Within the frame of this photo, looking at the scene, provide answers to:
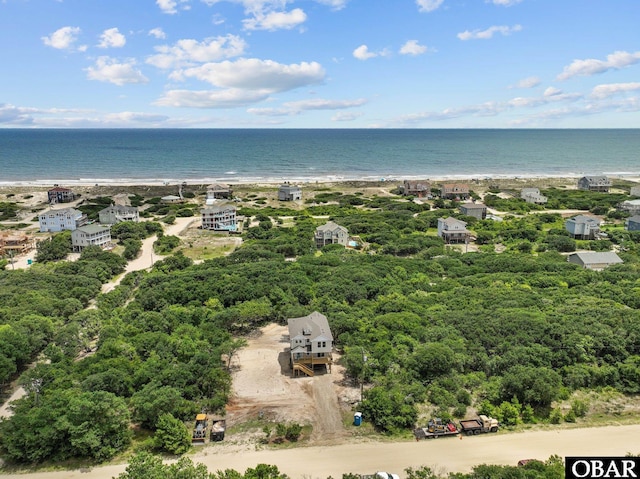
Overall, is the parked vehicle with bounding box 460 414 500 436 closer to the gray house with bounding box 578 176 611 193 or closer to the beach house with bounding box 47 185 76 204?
the beach house with bounding box 47 185 76 204

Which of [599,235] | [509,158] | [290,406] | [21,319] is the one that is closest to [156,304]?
[21,319]

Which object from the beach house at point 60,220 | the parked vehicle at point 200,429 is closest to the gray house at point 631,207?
the parked vehicle at point 200,429

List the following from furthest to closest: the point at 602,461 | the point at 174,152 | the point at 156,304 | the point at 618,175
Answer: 1. the point at 174,152
2. the point at 618,175
3. the point at 156,304
4. the point at 602,461

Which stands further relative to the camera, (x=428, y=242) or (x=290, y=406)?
(x=428, y=242)

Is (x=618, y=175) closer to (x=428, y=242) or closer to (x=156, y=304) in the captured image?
(x=428, y=242)

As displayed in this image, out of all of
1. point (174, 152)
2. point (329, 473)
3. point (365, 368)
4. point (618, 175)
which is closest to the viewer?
point (329, 473)

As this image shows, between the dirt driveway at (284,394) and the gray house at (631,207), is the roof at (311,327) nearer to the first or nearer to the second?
the dirt driveway at (284,394)
